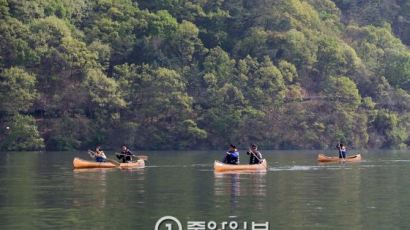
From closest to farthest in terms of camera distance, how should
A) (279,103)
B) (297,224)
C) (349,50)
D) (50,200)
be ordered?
1. (297,224)
2. (50,200)
3. (279,103)
4. (349,50)

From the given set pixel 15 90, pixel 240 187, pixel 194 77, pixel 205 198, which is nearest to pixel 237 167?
pixel 240 187

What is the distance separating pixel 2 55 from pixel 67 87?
8.32 m

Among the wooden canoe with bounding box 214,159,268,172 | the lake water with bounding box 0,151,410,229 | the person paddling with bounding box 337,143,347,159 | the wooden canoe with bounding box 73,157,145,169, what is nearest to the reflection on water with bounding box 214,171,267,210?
the lake water with bounding box 0,151,410,229

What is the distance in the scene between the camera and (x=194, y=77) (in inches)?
4953

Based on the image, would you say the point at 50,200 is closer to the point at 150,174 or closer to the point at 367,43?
the point at 150,174

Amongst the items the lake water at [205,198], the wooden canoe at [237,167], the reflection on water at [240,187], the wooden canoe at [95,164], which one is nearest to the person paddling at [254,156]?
the wooden canoe at [237,167]

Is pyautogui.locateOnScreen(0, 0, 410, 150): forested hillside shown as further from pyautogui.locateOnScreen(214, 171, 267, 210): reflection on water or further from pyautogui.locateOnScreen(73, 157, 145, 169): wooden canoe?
pyautogui.locateOnScreen(214, 171, 267, 210): reflection on water

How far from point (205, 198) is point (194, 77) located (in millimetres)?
82823

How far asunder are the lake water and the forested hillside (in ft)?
173

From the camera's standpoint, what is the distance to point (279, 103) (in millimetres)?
123812

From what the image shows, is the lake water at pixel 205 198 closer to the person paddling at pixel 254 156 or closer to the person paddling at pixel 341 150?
the person paddling at pixel 254 156

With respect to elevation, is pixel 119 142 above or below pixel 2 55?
below

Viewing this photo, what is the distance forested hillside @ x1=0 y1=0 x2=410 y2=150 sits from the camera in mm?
117188

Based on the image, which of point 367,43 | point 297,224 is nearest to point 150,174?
point 297,224
